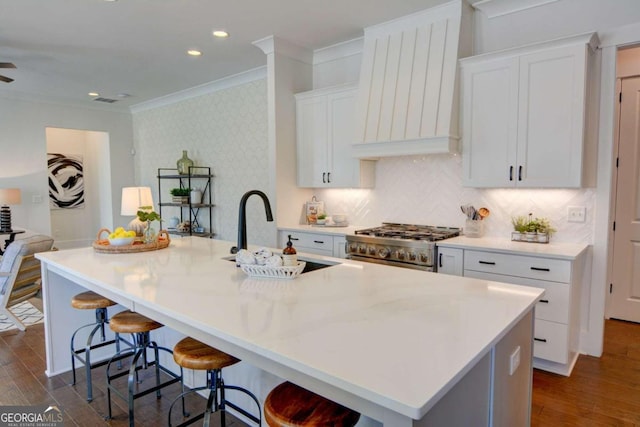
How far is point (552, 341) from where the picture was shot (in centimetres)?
287

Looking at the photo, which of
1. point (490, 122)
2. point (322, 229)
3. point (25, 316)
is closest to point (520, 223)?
point (490, 122)

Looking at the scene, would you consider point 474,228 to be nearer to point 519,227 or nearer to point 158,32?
point 519,227

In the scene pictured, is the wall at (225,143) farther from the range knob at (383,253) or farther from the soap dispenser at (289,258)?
the soap dispenser at (289,258)

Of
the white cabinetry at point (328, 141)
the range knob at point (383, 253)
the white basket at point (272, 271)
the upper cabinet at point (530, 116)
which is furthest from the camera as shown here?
the white cabinetry at point (328, 141)

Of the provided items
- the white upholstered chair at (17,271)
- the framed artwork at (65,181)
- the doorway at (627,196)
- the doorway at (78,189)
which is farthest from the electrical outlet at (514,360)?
the framed artwork at (65,181)

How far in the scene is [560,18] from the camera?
316 centimetres

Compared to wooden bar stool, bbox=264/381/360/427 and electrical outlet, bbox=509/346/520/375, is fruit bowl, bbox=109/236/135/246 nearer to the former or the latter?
wooden bar stool, bbox=264/381/360/427

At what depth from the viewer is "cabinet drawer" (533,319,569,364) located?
282 cm

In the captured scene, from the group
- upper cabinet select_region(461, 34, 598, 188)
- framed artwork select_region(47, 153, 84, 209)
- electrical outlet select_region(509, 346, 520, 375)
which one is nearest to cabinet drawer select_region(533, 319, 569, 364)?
upper cabinet select_region(461, 34, 598, 188)

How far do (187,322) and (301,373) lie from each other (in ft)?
1.83

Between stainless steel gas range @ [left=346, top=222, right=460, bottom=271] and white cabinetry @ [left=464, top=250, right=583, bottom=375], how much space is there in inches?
15.9

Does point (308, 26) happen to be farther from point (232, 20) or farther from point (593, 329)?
point (593, 329)

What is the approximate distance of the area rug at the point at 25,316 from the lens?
408 cm

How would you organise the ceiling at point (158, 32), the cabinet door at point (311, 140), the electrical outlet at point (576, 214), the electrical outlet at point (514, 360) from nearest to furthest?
1. the electrical outlet at point (514, 360)
2. the electrical outlet at point (576, 214)
3. the ceiling at point (158, 32)
4. the cabinet door at point (311, 140)
